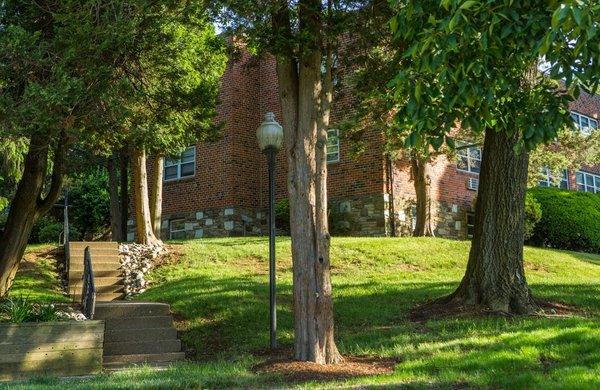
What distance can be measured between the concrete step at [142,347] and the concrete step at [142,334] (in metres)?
0.13

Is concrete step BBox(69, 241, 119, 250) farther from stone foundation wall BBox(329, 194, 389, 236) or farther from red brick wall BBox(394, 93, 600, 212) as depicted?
red brick wall BBox(394, 93, 600, 212)

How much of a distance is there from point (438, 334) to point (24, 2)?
7544mm

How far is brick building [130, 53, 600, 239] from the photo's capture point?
776 inches

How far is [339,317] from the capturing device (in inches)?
420

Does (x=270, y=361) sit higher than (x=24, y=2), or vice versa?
(x=24, y=2)

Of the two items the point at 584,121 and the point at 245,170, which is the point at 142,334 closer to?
the point at 245,170

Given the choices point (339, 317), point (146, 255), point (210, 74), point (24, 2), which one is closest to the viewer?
point (24, 2)

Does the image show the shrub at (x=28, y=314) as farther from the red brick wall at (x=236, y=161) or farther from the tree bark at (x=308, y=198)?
the red brick wall at (x=236, y=161)

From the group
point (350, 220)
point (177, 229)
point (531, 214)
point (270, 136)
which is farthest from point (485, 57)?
point (177, 229)

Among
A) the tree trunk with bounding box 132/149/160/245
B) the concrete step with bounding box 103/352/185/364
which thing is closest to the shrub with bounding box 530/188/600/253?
the tree trunk with bounding box 132/149/160/245

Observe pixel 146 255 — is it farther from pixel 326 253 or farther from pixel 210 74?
pixel 326 253

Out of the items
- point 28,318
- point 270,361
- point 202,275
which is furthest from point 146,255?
point 270,361

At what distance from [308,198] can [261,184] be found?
48.0 ft

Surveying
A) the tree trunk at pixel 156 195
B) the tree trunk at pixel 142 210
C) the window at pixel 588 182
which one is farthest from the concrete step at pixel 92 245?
the window at pixel 588 182
